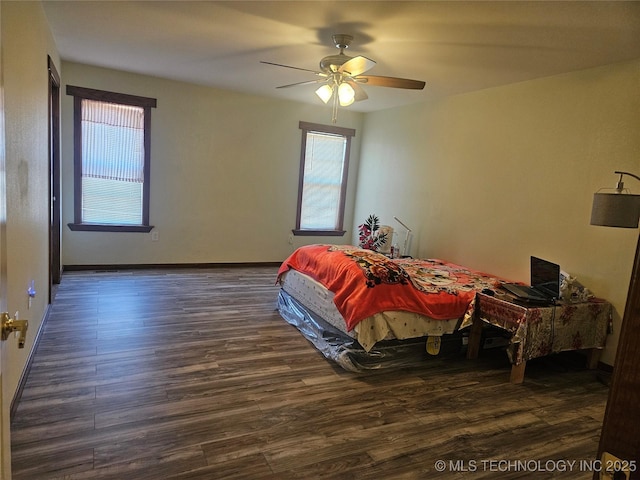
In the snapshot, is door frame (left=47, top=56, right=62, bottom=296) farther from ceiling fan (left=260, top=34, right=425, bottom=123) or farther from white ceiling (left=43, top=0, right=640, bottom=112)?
ceiling fan (left=260, top=34, right=425, bottom=123)

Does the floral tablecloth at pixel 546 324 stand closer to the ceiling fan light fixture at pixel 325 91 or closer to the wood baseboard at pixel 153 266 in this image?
the ceiling fan light fixture at pixel 325 91

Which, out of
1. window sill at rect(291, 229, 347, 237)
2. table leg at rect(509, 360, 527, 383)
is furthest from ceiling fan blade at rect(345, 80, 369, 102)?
window sill at rect(291, 229, 347, 237)

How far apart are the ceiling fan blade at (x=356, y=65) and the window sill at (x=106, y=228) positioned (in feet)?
11.8

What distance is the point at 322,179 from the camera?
6.62 meters

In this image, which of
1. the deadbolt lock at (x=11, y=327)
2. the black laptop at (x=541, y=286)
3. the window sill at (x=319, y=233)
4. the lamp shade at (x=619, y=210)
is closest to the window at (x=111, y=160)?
the window sill at (x=319, y=233)

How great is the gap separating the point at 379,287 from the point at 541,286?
1452mm

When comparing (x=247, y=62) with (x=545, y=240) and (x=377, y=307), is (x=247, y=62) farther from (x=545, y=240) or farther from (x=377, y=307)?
(x=545, y=240)

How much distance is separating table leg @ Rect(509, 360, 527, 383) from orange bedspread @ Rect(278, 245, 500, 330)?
54 cm

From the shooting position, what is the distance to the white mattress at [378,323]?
3.02 metres

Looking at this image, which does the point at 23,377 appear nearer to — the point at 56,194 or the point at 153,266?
the point at 56,194

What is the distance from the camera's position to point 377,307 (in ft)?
10.00

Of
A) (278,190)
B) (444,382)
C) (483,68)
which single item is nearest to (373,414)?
(444,382)

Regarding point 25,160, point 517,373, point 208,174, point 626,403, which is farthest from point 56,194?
point 626,403

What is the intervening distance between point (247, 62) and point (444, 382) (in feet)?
11.3
